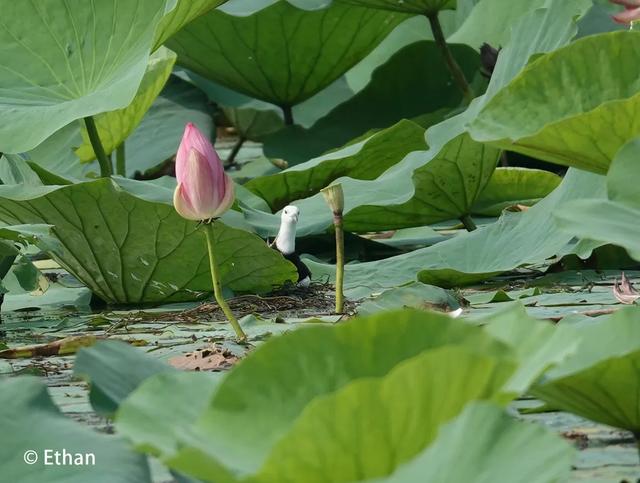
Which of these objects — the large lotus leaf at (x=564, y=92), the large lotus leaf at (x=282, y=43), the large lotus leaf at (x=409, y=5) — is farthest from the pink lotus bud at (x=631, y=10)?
the large lotus leaf at (x=282, y=43)

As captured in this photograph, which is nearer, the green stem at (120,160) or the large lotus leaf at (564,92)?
the large lotus leaf at (564,92)

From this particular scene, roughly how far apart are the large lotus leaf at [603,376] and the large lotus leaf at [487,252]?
1051 millimetres

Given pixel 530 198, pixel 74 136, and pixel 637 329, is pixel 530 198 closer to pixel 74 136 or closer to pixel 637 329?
pixel 74 136

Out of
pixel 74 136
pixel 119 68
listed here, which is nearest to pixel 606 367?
pixel 119 68

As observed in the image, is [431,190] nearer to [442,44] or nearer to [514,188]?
[514,188]

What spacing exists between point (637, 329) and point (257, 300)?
4.23 ft

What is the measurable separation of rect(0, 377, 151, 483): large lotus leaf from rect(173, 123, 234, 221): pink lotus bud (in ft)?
2.14

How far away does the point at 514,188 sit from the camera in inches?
118

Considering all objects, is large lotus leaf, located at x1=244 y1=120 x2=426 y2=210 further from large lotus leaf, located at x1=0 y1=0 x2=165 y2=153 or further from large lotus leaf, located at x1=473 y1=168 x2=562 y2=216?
large lotus leaf, located at x1=0 y1=0 x2=165 y2=153

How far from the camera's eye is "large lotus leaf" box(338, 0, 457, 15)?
11.1 ft

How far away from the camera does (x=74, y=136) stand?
376 centimetres

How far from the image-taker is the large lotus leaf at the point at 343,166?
2957mm

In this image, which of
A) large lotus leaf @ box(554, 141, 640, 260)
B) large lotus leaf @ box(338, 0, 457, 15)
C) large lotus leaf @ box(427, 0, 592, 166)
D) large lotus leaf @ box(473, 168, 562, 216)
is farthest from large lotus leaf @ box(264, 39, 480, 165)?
large lotus leaf @ box(554, 141, 640, 260)

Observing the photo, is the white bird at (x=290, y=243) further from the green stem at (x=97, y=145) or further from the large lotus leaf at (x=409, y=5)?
the large lotus leaf at (x=409, y=5)
